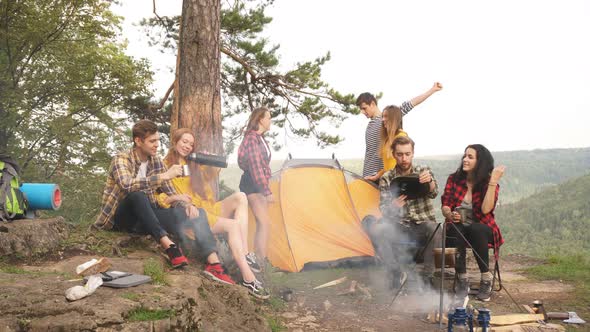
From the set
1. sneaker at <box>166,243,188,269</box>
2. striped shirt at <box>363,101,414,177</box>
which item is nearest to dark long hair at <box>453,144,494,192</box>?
striped shirt at <box>363,101,414,177</box>

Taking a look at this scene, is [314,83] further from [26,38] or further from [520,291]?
[26,38]

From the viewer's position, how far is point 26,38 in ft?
40.0

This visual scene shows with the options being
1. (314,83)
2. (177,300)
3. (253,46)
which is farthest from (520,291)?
(253,46)

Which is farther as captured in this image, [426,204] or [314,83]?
[314,83]

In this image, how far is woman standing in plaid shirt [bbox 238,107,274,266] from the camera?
5137mm

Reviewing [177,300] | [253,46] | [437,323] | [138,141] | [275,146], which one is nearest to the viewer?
[177,300]

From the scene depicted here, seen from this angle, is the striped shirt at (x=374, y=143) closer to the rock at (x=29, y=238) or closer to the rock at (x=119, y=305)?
the rock at (x=119, y=305)

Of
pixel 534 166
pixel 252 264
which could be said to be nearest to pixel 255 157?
pixel 252 264

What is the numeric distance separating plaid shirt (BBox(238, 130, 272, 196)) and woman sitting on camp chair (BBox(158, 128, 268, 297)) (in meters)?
0.35

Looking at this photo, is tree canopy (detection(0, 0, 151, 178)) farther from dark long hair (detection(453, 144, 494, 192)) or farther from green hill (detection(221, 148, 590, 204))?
green hill (detection(221, 148, 590, 204))

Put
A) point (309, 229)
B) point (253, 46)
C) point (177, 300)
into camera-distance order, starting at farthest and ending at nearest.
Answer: point (253, 46) < point (309, 229) < point (177, 300)

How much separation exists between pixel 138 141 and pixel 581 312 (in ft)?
14.5

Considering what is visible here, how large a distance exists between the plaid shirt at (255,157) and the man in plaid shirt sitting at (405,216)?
1294 millimetres

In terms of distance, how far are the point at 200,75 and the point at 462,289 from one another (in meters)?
4.02
